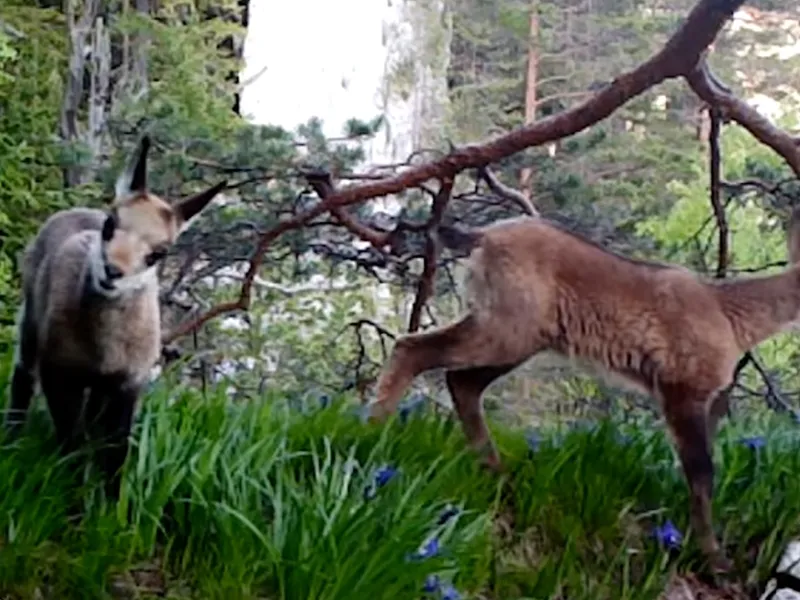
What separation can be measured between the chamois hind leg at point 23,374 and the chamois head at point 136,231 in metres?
0.48

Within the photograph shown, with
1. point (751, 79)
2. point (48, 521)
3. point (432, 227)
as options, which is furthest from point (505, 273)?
point (751, 79)

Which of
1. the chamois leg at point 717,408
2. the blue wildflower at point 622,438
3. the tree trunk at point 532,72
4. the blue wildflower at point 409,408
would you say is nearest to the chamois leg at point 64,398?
the blue wildflower at point 409,408

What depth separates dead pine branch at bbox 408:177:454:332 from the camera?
204 inches

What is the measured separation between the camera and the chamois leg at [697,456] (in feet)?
14.3

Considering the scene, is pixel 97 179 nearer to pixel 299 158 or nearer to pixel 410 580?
pixel 299 158

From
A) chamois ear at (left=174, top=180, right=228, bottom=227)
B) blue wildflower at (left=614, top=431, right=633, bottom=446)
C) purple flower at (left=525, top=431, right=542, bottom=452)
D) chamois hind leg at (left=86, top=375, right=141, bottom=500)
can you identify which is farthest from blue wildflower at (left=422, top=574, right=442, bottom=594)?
blue wildflower at (left=614, top=431, right=633, bottom=446)

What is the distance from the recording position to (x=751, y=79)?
622 inches

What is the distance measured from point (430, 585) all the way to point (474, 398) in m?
1.37

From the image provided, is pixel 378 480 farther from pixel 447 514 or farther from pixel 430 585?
pixel 430 585

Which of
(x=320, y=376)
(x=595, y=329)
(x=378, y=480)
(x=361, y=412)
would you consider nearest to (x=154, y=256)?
(x=378, y=480)

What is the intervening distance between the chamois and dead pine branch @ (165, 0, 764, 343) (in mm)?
1621

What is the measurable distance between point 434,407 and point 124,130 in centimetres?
219

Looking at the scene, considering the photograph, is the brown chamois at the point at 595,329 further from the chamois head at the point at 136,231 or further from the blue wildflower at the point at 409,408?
the chamois head at the point at 136,231

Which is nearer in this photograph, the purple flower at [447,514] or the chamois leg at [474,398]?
the purple flower at [447,514]
